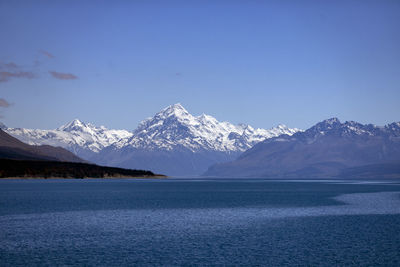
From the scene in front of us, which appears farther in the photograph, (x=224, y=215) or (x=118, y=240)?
(x=224, y=215)

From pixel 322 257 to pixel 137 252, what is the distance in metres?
21.4

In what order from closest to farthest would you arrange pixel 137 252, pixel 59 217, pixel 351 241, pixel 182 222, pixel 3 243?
pixel 137 252 → pixel 3 243 → pixel 351 241 → pixel 182 222 → pixel 59 217

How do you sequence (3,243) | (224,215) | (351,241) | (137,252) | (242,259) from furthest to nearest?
(224,215)
(351,241)
(3,243)
(137,252)
(242,259)

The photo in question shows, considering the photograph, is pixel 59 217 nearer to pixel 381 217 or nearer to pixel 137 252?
pixel 137 252

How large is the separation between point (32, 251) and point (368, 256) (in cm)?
3884

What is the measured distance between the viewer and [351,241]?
222 feet

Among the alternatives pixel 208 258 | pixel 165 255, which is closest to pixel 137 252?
pixel 165 255

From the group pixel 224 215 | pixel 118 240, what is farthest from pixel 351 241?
pixel 224 215

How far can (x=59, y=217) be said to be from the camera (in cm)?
9606

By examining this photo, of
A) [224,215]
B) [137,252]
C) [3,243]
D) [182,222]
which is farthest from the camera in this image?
[224,215]

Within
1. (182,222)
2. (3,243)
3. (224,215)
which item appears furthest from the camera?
(224,215)

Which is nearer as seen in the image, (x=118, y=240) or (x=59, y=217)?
(x=118, y=240)

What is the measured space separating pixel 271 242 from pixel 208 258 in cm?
1395

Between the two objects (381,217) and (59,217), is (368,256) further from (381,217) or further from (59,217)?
(59,217)
